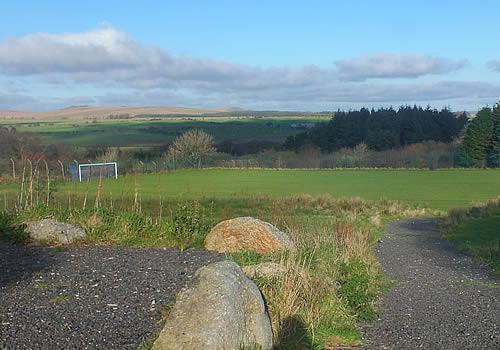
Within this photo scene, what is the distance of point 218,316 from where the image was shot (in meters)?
6.39

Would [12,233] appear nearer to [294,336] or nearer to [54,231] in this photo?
[54,231]

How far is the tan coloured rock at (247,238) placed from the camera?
41.1 ft

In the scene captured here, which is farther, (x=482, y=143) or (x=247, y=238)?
(x=482, y=143)

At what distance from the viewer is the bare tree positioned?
79.2 m

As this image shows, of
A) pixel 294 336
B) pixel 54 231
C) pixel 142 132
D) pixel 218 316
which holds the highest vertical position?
pixel 218 316

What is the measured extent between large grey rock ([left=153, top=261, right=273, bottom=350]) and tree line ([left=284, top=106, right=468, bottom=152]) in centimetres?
10257

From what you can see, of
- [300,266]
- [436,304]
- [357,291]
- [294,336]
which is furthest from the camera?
[436,304]

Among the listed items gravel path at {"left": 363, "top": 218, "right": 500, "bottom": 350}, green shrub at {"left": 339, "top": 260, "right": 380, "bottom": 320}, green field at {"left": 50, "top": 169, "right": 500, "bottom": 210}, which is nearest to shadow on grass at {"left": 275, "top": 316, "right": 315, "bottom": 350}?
gravel path at {"left": 363, "top": 218, "right": 500, "bottom": 350}

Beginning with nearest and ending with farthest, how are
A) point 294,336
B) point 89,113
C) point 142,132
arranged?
point 294,336 < point 142,132 < point 89,113

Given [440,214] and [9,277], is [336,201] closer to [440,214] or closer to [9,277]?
[440,214]

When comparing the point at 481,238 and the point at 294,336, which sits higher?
the point at 294,336

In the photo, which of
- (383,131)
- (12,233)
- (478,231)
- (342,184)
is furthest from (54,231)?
(383,131)

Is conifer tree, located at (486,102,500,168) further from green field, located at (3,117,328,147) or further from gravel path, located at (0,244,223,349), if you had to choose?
gravel path, located at (0,244,223,349)

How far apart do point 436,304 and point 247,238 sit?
365 cm
